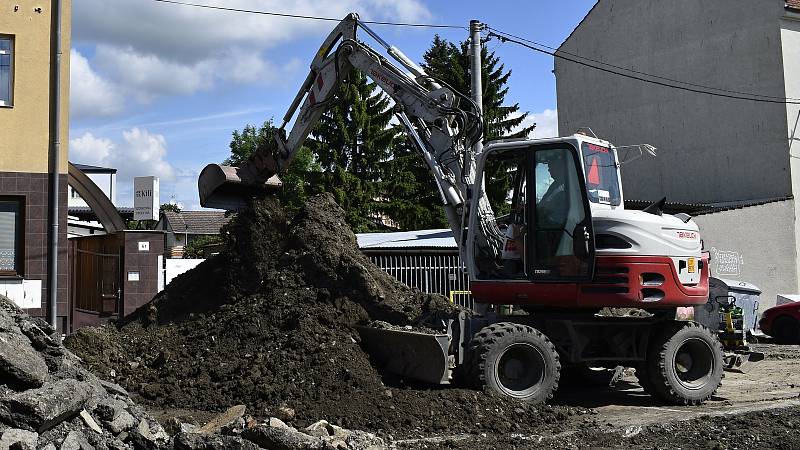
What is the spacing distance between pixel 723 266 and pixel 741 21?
8.38m

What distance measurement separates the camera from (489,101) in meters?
34.0

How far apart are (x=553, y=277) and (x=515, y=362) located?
108 cm

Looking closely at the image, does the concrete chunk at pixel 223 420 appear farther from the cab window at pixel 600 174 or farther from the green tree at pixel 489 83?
the green tree at pixel 489 83

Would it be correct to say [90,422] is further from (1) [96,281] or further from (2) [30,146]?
(1) [96,281]

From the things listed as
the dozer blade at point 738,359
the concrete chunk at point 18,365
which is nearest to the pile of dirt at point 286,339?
the concrete chunk at point 18,365

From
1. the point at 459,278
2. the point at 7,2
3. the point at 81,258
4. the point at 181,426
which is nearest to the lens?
the point at 181,426

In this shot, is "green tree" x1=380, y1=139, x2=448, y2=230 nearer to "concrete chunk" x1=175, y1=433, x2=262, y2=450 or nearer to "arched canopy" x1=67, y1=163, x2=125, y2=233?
"arched canopy" x1=67, y1=163, x2=125, y2=233

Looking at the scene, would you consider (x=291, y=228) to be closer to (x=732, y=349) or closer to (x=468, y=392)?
(x=468, y=392)

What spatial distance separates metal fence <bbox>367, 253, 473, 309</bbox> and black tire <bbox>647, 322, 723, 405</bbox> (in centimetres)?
1157

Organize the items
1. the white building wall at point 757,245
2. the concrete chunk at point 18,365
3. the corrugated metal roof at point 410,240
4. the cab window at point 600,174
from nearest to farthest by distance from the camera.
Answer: the concrete chunk at point 18,365
the cab window at point 600,174
the corrugated metal roof at point 410,240
the white building wall at point 757,245

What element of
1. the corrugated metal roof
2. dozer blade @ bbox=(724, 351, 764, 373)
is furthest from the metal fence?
dozer blade @ bbox=(724, 351, 764, 373)

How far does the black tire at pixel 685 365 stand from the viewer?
33.6 ft

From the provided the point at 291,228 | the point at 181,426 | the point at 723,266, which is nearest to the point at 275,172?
the point at 291,228

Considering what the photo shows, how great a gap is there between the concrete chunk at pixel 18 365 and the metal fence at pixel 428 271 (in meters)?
15.5
